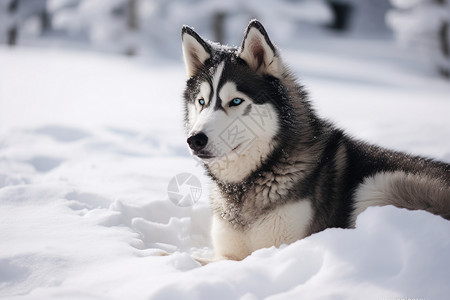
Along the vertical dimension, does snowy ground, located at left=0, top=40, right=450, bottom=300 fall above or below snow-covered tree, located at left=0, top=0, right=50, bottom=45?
above

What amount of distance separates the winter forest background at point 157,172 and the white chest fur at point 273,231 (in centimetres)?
33

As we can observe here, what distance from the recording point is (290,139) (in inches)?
107

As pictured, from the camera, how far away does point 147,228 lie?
3146mm

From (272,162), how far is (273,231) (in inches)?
18.8

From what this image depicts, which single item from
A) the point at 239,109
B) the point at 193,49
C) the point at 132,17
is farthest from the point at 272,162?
the point at 132,17

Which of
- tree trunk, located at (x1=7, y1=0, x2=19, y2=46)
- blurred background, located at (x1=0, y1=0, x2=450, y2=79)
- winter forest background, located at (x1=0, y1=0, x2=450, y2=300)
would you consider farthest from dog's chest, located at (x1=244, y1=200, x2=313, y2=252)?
tree trunk, located at (x1=7, y1=0, x2=19, y2=46)

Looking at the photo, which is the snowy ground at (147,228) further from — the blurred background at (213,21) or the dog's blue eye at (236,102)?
the blurred background at (213,21)

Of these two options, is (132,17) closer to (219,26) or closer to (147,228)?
(219,26)

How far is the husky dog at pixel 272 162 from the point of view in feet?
8.23

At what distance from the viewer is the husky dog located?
251cm

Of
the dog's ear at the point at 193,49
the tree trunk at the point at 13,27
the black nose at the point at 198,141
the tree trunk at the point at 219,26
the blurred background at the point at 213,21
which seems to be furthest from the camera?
the tree trunk at the point at 13,27

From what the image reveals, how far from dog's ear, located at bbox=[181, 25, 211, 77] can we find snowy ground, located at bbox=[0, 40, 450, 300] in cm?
131

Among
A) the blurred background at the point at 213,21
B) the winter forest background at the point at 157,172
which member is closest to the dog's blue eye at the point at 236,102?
the winter forest background at the point at 157,172

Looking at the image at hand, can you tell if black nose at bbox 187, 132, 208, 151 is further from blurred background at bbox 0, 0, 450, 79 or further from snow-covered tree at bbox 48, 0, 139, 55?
snow-covered tree at bbox 48, 0, 139, 55
